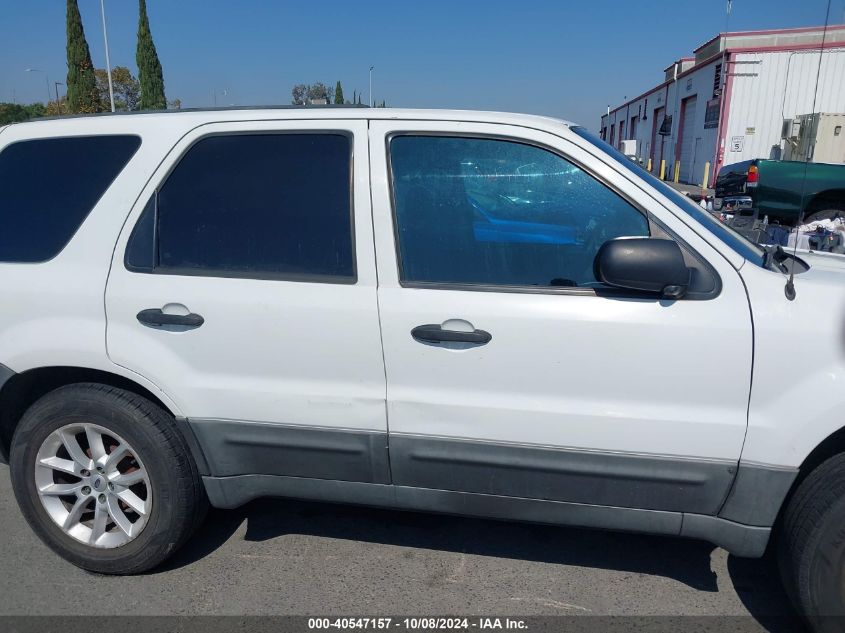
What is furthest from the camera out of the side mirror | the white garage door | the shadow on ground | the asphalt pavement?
the white garage door

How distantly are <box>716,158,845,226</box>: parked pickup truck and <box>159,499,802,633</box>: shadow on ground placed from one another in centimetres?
856

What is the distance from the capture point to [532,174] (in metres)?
2.53

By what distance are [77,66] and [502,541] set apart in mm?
37060

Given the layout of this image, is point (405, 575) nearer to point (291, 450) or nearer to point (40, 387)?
point (291, 450)

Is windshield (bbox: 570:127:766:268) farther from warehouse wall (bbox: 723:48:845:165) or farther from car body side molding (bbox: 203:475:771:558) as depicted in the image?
warehouse wall (bbox: 723:48:845:165)

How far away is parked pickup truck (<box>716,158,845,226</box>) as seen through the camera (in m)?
10.4

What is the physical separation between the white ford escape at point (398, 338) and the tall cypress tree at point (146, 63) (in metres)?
38.5

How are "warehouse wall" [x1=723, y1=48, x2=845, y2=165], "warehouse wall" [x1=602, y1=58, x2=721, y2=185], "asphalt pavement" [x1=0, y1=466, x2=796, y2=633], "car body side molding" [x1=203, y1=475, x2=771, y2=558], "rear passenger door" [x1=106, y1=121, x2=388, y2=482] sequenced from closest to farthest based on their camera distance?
"car body side molding" [x1=203, y1=475, x2=771, y2=558] → "rear passenger door" [x1=106, y1=121, x2=388, y2=482] → "asphalt pavement" [x1=0, y1=466, x2=796, y2=633] → "warehouse wall" [x1=723, y1=48, x2=845, y2=165] → "warehouse wall" [x1=602, y1=58, x2=721, y2=185]

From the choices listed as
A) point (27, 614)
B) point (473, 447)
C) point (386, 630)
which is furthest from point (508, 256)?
point (27, 614)

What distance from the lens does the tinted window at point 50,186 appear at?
9.18ft

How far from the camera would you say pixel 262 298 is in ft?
8.41

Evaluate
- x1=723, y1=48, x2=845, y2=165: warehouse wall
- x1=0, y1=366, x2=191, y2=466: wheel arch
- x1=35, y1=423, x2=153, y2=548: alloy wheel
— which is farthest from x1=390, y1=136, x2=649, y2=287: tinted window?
x1=723, y1=48, x2=845, y2=165: warehouse wall

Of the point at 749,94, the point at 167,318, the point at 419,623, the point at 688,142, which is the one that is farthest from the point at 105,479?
the point at 688,142

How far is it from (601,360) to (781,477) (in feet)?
2.32
